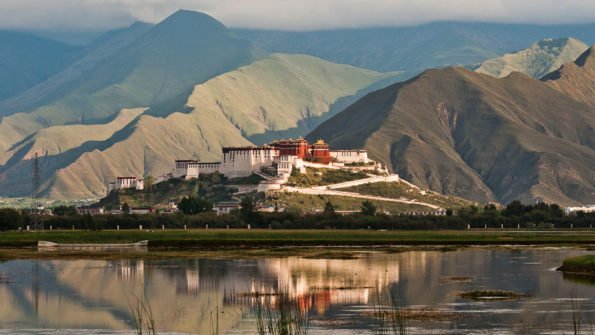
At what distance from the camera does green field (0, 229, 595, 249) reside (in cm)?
13775

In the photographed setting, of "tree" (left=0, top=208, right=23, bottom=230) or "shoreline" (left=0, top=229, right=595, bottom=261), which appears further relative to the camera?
"tree" (left=0, top=208, right=23, bottom=230)

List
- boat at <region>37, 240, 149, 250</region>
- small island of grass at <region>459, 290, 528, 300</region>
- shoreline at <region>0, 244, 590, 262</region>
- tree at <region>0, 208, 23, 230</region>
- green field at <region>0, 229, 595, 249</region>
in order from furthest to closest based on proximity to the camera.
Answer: tree at <region>0, 208, 23, 230</region> → green field at <region>0, 229, 595, 249</region> → boat at <region>37, 240, 149, 250</region> → shoreline at <region>0, 244, 590, 262</region> → small island of grass at <region>459, 290, 528, 300</region>

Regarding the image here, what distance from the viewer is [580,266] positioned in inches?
3748

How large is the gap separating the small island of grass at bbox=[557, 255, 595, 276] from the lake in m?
1.56

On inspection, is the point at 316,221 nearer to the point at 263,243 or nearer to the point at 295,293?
the point at 263,243

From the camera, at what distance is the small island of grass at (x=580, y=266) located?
308 ft

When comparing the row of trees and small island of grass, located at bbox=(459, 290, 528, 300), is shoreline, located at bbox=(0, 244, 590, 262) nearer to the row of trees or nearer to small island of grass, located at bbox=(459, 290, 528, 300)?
small island of grass, located at bbox=(459, 290, 528, 300)

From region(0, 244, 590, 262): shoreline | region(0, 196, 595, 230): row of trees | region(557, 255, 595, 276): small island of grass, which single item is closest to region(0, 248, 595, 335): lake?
region(557, 255, 595, 276): small island of grass

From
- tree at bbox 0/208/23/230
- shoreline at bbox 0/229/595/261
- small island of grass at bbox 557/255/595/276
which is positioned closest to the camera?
small island of grass at bbox 557/255/595/276

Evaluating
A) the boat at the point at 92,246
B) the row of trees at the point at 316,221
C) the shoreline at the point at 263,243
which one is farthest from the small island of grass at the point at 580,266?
the row of trees at the point at 316,221

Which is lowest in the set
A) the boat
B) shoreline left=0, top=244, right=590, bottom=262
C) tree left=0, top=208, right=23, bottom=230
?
shoreline left=0, top=244, right=590, bottom=262

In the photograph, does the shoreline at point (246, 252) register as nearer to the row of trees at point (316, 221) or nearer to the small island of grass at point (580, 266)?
the small island of grass at point (580, 266)

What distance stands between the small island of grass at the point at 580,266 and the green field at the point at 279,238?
40.0m

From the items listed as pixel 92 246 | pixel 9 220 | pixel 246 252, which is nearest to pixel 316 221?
pixel 9 220
